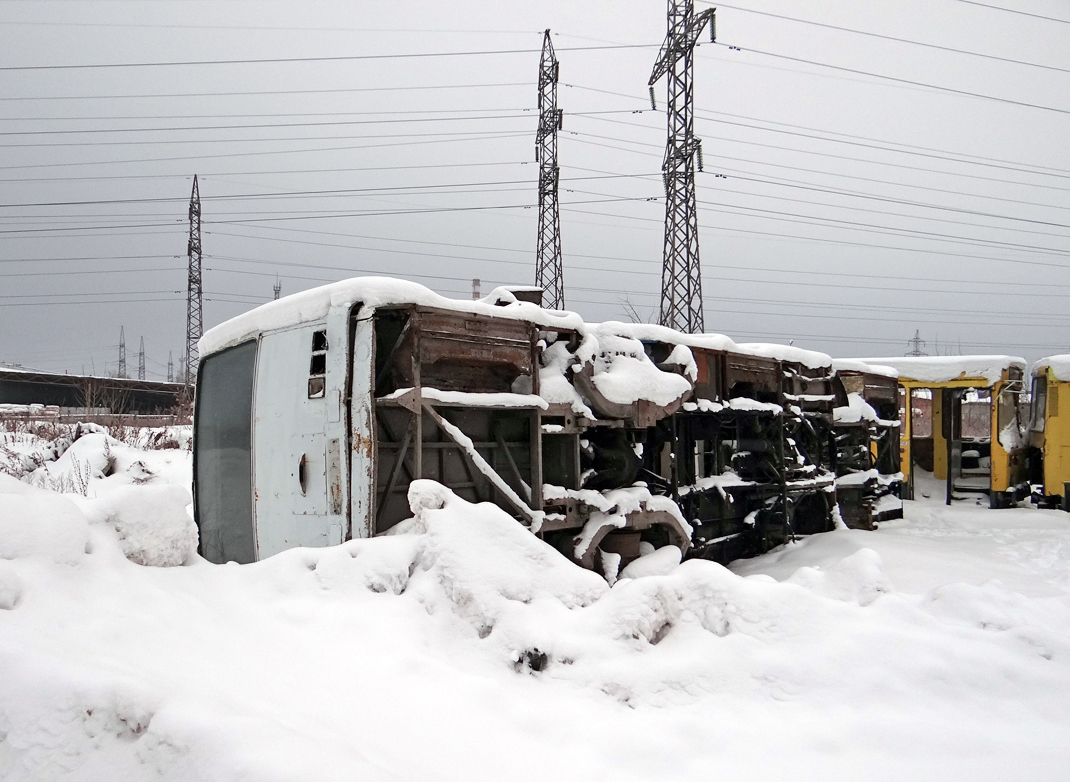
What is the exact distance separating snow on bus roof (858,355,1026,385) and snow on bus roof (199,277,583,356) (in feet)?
32.9

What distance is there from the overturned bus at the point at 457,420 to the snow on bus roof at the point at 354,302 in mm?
16

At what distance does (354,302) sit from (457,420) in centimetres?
124

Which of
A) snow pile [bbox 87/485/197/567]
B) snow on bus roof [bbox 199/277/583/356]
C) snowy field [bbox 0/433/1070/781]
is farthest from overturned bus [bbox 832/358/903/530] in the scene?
snow pile [bbox 87/485/197/567]

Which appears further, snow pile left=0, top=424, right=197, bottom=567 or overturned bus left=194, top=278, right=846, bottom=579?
overturned bus left=194, top=278, right=846, bottom=579

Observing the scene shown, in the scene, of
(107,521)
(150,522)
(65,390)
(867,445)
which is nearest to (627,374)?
(150,522)

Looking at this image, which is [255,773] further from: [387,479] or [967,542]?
[967,542]

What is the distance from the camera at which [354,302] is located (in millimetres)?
5160

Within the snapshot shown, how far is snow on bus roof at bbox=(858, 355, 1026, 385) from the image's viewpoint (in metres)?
14.2

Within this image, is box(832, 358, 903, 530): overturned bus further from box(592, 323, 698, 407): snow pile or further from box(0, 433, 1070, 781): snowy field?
box(0, 433, 1070, 781): snowy field

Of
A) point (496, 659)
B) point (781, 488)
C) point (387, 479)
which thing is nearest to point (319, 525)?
point (387, 479)

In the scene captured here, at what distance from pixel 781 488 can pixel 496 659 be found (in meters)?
6.59

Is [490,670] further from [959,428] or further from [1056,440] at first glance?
[959,428]

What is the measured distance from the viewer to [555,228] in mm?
22422

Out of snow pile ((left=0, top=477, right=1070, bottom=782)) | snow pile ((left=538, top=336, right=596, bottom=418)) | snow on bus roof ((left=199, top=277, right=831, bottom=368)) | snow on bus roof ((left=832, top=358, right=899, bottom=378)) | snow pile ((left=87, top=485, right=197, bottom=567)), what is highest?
snow on bus roof ((left=199, top=277, right=831, bottom=368))
